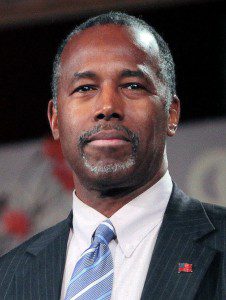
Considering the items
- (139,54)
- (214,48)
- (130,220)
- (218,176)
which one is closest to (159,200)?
(130,220)

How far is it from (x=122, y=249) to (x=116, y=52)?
1.39 feet

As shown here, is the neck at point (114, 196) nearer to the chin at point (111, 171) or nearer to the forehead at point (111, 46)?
the chin at point (111, 171)

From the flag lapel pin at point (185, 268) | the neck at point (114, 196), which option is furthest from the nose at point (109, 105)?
the flag lapel pin at point (185, 268)

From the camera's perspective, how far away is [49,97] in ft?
10.2

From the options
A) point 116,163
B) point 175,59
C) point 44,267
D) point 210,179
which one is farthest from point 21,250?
point 175,59

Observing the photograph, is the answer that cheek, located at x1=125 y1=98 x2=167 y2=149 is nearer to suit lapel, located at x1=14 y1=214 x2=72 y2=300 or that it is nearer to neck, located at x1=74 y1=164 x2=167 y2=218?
neck, located at x1=74 y1=164 x2=167 y2=218

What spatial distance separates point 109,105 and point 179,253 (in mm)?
335

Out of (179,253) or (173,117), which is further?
(173,117)

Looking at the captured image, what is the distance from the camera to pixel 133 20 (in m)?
1.83

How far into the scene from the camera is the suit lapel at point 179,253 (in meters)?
1.55

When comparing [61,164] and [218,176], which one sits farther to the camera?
[61,164]

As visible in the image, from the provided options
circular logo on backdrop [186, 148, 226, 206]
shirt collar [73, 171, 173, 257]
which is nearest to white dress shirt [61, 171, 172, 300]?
shirt collar [73, 171, 173, 257]

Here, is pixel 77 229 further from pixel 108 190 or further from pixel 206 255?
pixel 206 255

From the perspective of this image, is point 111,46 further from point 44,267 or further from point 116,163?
point 44,267
